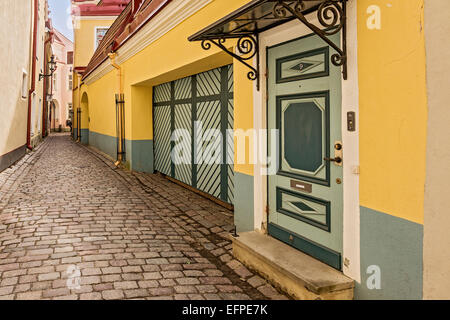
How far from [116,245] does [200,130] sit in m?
3.39

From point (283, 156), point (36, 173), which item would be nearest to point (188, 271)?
point (283, 156)

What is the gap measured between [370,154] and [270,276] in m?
1.51

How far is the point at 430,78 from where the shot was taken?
2.37m

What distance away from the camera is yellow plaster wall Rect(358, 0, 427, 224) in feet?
8.07

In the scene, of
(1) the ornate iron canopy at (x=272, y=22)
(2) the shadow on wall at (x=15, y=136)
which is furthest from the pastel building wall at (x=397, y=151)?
(2) the shadow on wall at (x=15, y=136)

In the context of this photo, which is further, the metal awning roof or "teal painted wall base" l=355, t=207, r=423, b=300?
the metal awning roof

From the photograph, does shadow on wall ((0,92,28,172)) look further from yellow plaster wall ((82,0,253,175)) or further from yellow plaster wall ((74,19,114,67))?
yellow plaster wall ((74,19,114,67))

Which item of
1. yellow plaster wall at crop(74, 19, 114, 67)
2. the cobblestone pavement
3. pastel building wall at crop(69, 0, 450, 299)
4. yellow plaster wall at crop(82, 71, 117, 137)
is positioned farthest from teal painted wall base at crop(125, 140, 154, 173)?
yellow plaster wall at crop(74, 19, 114, 67)

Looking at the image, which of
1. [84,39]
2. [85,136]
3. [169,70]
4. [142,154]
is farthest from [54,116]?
[169,70]

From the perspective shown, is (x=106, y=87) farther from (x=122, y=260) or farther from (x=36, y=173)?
(x=122, y=260)

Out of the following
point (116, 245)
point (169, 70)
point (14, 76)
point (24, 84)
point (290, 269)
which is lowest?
point (116, 245)

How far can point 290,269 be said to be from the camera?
3252 mm

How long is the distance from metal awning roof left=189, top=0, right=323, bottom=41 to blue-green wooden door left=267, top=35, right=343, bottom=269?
0.88ft

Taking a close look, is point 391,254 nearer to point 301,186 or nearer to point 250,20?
point 301,186
